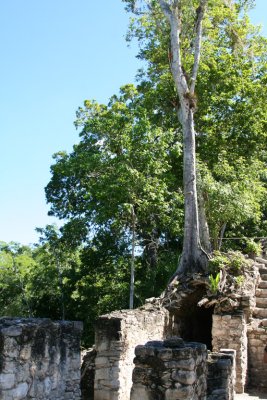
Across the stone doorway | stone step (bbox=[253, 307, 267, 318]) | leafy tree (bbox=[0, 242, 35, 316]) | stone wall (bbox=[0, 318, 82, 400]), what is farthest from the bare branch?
stone wall (bbox=[0, 318, 82, 400])

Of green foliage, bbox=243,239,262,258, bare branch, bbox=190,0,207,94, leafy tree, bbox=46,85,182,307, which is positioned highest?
bare branch, bbox=190,0,207,94

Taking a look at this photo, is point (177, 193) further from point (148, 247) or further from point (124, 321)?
point (124, 321)

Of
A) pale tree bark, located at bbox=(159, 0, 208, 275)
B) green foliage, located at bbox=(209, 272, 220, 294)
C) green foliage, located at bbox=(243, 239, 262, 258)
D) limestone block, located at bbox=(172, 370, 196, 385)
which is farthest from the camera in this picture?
green foliage, located at bbox=(243, 239, 262, 258)

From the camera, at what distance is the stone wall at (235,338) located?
945 cm

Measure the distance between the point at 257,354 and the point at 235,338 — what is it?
0.97 meters

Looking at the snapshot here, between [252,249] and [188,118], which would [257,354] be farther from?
[188,118]

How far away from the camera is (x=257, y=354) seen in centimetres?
1045

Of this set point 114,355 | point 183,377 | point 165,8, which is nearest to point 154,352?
point 183,377

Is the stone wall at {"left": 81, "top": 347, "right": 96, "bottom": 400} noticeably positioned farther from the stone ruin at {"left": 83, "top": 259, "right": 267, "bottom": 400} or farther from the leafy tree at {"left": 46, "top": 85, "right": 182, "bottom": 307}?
the leafy tree at {"left": 46, "top": 85, "right": 182, "bottom": 307}

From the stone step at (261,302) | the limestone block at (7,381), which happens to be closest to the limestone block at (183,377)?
the limestone block at (7,381)

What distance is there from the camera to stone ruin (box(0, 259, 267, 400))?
4344 mm

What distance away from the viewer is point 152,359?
4.48 m

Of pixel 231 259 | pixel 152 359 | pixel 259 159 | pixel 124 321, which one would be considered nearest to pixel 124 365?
pixel 124 321

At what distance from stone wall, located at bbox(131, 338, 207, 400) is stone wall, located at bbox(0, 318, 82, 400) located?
34.7 inches
